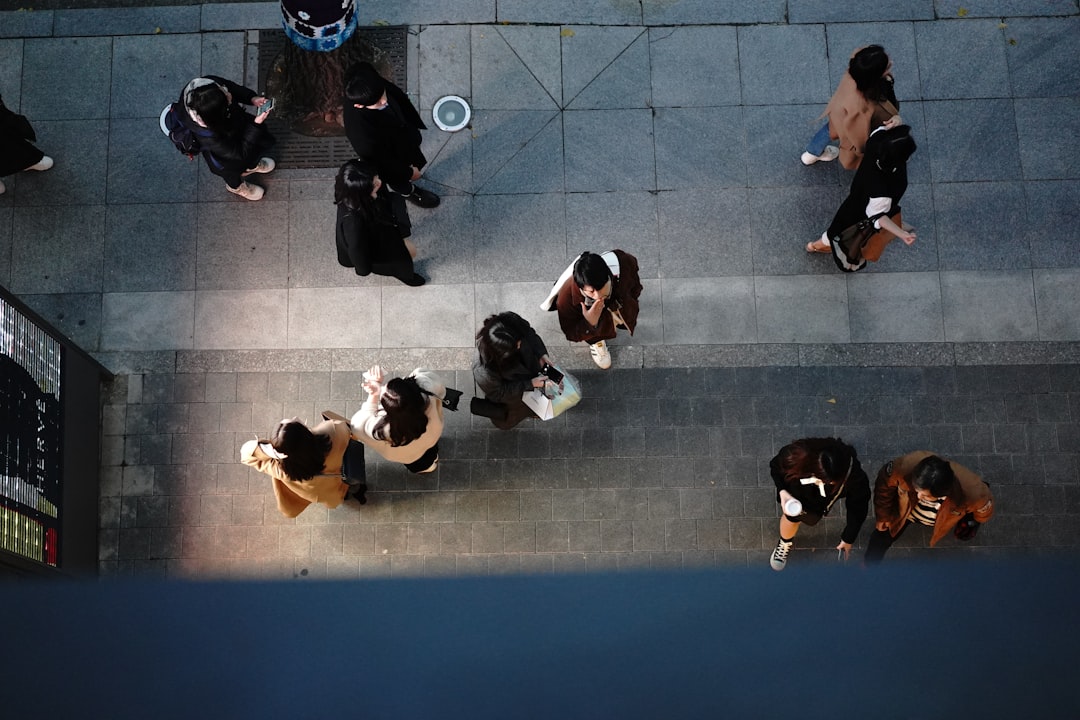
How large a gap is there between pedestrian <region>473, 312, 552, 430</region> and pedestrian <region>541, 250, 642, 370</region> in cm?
37

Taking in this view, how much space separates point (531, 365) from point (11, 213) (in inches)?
183

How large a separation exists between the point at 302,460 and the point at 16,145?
12.3 feet

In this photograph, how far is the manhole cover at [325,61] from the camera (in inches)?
274

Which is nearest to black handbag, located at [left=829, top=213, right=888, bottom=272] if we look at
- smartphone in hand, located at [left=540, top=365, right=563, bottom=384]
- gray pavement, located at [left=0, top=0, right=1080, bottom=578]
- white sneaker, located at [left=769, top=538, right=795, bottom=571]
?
gray pavement, located at [left=0, top=0, right=1080, bottom=578]

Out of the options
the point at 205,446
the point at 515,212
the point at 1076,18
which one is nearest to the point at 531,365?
the point at 515,212

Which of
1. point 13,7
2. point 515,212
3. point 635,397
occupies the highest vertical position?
point 13,7

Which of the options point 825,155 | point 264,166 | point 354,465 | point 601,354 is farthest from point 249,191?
point 825,155

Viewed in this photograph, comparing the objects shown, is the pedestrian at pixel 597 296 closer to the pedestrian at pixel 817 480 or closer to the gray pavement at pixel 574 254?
the gray pavement at pixel 574 254

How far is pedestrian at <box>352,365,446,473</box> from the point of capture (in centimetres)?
489

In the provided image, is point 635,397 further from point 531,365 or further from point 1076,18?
point 1076,18

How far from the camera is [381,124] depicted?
570 centimetres

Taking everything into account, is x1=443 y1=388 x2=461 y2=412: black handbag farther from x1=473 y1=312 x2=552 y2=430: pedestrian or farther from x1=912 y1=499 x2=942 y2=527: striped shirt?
x1=912 y1=499 x2=942 y2=527: striped shirt

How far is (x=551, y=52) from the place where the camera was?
7.14 metres

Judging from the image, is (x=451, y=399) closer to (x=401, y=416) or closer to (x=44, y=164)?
(x=401, y=416)
